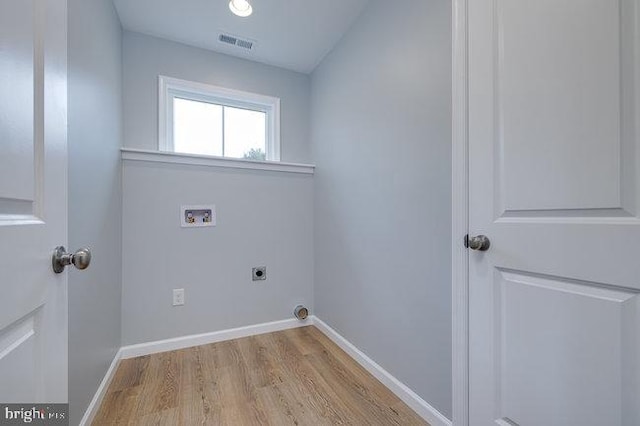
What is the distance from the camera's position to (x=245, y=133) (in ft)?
7.76

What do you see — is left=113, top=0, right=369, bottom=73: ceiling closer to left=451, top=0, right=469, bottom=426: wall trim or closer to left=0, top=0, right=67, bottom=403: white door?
left=451, top=0, right=469, bottom=426: wall trim

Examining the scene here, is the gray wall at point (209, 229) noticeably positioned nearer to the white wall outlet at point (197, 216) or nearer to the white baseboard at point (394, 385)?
the white wall outlet at point (197, 216)

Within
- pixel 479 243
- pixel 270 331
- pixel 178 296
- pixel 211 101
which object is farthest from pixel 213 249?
pixel 479 243

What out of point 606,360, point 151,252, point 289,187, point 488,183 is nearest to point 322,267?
point 289,187

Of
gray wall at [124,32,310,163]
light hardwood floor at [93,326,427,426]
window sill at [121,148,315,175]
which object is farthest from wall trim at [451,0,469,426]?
gray wall at [124,32,310,163]

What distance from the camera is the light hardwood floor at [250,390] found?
1311 millimetres

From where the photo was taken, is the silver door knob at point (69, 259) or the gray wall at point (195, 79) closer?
the silver door knob at point (69, 259)

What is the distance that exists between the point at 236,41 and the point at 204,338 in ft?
7.46

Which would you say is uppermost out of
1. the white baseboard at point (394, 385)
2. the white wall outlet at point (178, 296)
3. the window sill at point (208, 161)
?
the window sill at point (208, 161)

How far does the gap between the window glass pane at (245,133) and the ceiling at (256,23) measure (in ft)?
1.54

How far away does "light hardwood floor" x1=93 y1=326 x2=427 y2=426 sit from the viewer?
1.31 metres

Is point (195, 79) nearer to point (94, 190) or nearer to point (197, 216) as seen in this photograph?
point (197, 216)

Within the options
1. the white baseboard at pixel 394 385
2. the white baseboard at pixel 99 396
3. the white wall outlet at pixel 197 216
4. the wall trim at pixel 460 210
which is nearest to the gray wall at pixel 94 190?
the white baseboard at pixel 99 396

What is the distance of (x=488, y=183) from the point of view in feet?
3.25
